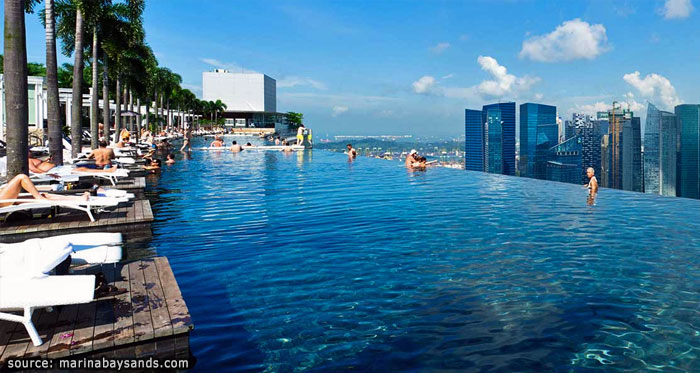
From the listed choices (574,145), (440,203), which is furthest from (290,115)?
(440,203)

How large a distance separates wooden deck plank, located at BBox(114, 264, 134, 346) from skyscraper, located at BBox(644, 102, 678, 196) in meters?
148

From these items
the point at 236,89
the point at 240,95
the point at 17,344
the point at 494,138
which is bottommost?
the point at 17,344

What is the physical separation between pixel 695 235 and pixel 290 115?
567 ft

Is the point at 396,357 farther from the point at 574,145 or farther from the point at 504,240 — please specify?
the point at 574,145

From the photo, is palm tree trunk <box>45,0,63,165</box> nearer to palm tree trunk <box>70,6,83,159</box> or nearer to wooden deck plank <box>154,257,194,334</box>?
palm tree trunk <box>70,6,83,159</box>

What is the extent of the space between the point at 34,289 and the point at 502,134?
590 feet

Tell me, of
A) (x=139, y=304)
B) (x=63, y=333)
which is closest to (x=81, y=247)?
(x=139, y=304)

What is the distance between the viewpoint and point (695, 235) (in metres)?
9.78

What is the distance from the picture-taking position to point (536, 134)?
174750mm

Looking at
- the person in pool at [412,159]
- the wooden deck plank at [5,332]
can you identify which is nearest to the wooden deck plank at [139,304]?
the wooden deck plank at [5,332]

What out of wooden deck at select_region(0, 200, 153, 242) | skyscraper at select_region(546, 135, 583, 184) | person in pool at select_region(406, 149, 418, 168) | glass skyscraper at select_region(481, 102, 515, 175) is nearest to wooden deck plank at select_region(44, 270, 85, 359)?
wooden deck at select_region(0, 200, 153, 242)

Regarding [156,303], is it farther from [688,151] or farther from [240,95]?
[688,151]

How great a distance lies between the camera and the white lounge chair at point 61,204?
817 centimetres

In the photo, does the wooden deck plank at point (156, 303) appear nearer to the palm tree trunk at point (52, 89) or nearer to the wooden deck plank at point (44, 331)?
the wooden deck plank at point (44, 331)
